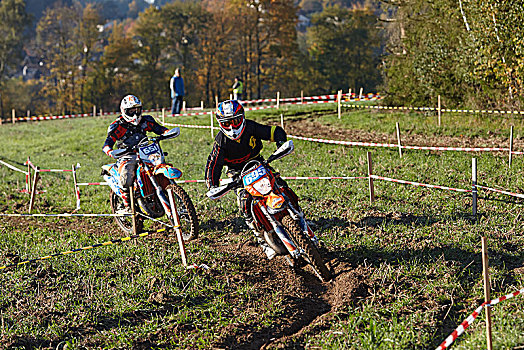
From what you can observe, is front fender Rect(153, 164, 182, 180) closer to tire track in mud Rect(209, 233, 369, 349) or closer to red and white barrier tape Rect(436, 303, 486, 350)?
tire track in mud Rect(209, 233, 369, 349)

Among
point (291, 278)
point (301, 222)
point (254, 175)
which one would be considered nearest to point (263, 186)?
point (254, 175)

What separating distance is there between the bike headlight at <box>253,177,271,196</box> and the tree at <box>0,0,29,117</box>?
199ft

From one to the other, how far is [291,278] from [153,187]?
9.89 ft

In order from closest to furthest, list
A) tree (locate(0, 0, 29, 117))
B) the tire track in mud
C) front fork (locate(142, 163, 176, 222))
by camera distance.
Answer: the tire track in mud < front fork (locate(142, 163, 176, 222)) < tree (locate(0, 0, 29, 117))

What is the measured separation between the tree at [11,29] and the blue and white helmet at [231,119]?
60024 millimetres

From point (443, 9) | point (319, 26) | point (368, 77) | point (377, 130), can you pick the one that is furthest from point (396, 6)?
point (319, 26)

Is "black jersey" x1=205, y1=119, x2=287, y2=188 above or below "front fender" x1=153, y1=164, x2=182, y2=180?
above

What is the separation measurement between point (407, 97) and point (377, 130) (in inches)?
247

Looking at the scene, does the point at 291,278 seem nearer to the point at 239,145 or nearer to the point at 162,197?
the point at 239,145

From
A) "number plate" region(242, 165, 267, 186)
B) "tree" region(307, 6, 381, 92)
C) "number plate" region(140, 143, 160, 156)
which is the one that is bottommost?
"number plate" region(242, 165, 267, 186)

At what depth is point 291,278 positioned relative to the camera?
253 inches

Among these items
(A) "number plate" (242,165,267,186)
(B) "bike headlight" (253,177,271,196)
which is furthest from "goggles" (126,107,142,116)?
(B) "bike headlight" (253,177,271,196)

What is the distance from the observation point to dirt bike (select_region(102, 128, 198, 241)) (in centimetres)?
779

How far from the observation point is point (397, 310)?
540 cm
